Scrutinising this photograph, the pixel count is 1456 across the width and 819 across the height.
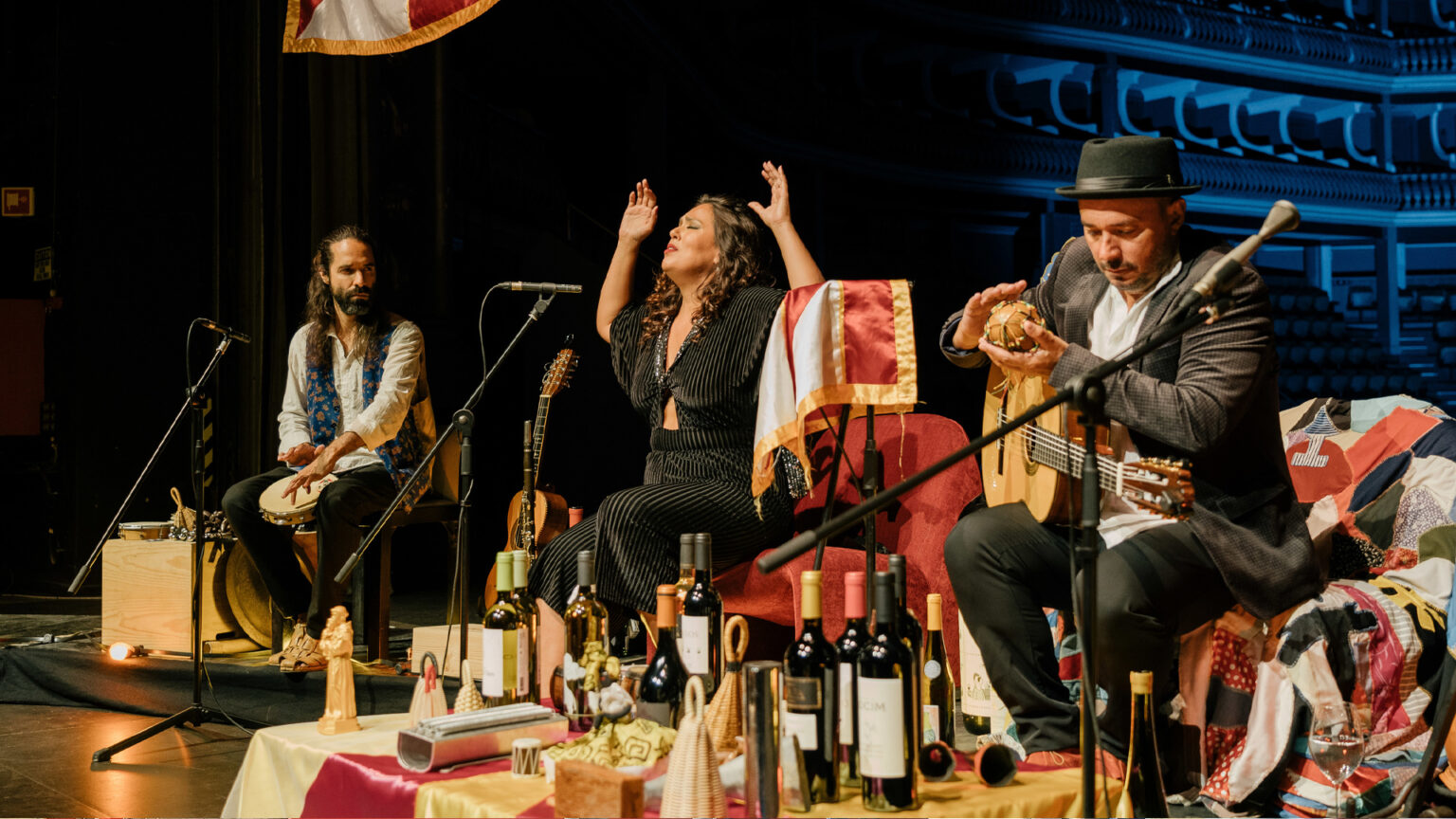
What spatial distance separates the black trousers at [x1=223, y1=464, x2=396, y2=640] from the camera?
4184mm

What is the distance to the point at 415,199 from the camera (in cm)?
609

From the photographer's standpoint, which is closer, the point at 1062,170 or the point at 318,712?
the point at 318,712

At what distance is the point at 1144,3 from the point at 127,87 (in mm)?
10120

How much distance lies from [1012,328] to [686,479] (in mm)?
1145

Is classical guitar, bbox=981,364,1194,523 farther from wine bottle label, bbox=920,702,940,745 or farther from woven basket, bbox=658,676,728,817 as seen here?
woven basket, bbox=658,676,728,817

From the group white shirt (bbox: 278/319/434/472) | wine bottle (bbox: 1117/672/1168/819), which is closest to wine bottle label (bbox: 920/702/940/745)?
wine bottle (bbox: 1117/672/1168/819)

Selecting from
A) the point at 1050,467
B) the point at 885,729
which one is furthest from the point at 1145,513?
the point at 885,729

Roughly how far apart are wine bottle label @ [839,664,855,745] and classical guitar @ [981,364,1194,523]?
0.62m

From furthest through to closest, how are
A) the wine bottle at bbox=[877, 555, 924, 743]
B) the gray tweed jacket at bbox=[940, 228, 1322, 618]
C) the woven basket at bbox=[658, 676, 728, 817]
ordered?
the gray tweed jacket at bbox=[940, 228, 1322, 618] → the wine bottle at bbox=[877, 555, 924, 743] → the woven basket at bbox=[658, 676, 728, 817]

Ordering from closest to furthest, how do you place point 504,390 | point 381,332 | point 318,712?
point 318,712
point 381,332
point 504,390

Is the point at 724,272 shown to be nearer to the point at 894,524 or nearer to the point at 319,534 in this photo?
the point at 894,524

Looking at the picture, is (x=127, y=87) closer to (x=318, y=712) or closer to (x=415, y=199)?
(x=415, y=199)

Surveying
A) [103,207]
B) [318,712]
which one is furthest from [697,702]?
[103,207]

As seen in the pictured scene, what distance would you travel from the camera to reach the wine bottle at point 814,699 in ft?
5.85
